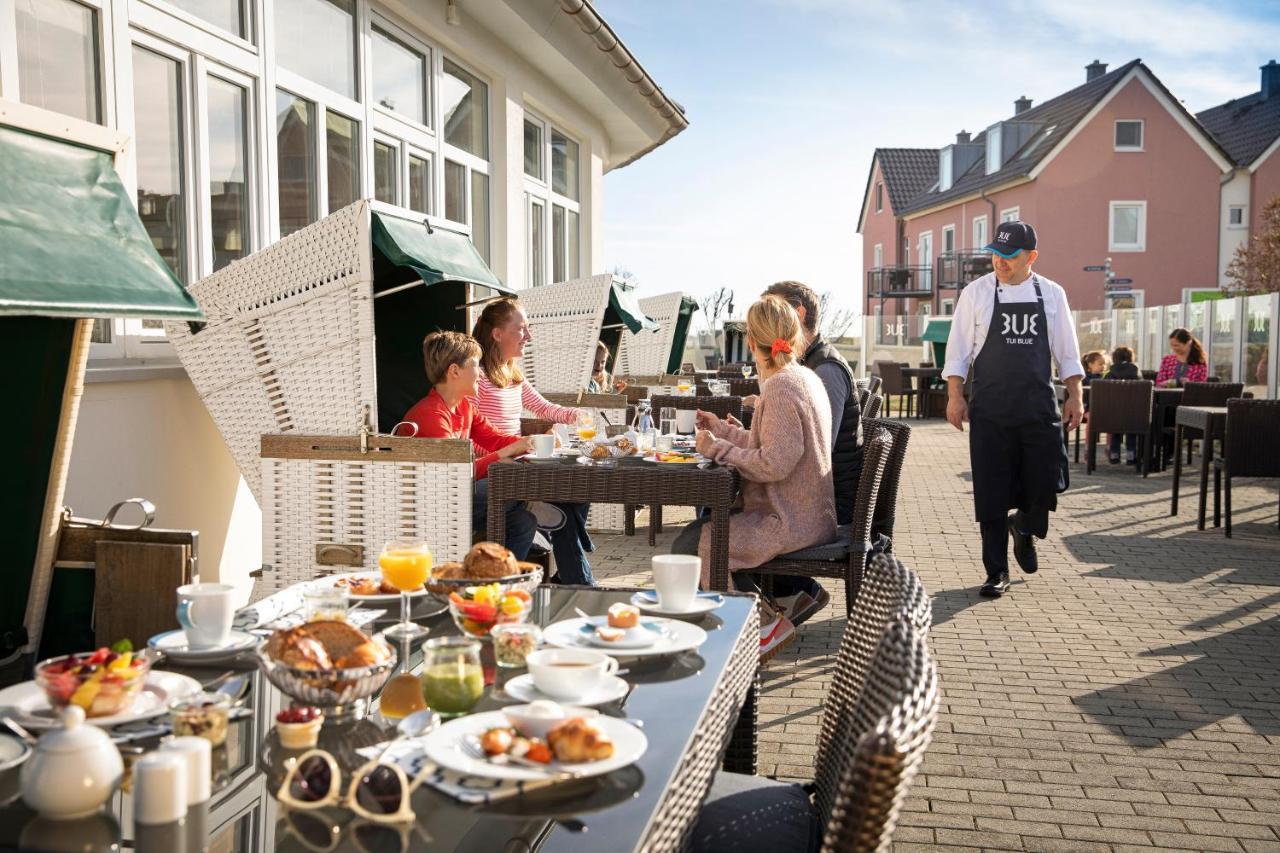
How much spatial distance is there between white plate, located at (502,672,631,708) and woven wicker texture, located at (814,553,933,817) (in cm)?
41

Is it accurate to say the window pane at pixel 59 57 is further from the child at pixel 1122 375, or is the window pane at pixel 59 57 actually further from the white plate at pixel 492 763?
the child at pixel 1122 375

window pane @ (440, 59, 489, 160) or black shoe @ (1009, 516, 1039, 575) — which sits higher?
window pane @ (440, 59, 489, 160)

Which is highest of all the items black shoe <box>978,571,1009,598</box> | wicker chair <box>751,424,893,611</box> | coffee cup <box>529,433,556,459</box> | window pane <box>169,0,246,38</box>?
window pane <box>169,0,246,38</box>

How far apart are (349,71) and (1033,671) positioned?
5413 millimetres

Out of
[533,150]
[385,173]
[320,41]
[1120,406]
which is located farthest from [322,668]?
[1120,406]

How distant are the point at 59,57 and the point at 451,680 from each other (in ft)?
13.0

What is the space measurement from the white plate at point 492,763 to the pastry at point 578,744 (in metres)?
0.01

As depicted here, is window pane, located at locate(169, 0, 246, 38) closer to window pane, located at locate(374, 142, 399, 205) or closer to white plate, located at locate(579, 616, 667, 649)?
window pane, located at locate(374, 142, 399, 205)

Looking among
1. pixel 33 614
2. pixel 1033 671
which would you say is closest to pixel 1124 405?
pixel 1033 671

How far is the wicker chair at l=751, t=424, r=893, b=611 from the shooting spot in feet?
15.7

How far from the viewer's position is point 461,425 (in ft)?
18.9

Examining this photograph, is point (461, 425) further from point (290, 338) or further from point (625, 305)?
point (625, 305)

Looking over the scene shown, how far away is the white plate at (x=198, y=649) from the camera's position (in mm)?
2305

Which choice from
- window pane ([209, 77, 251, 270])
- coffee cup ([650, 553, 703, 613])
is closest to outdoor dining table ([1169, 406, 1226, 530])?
window pane ([209, 77, 251, 270])
